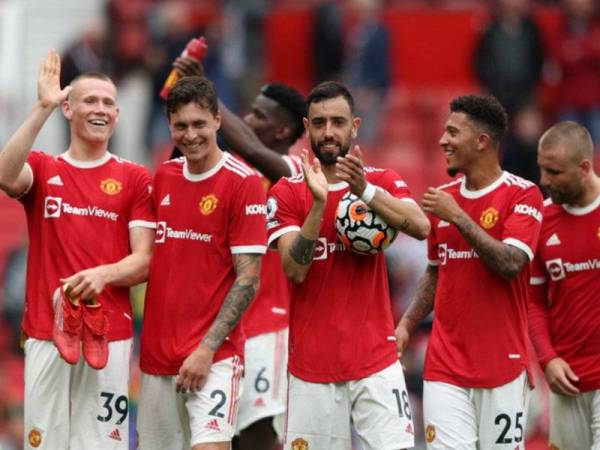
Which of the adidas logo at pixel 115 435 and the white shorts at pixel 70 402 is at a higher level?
the white shorts at pixel 70 402

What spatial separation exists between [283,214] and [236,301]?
698 mm

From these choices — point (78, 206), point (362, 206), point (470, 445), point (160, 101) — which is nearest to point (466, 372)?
point (470, 445)

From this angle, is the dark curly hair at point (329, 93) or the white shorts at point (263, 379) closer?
the dark curly hair at point (329, 93)

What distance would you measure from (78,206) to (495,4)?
39.4ft

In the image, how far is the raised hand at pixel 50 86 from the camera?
11.0 meters

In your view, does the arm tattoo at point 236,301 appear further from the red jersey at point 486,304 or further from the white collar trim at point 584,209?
the white collar trim at point 584,209

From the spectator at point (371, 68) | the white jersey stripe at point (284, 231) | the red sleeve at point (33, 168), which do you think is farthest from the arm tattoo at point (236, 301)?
the spectator at point (371, 68)

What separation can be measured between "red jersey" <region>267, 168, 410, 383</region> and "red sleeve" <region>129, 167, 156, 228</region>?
2.99 ft

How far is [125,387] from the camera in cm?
1129

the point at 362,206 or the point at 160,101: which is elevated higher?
the point at 160,101

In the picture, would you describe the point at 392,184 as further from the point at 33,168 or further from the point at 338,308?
the point at 33,168

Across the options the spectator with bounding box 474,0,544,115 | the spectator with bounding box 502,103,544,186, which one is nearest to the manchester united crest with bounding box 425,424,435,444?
the spectator with bounding box 502,103,544,186

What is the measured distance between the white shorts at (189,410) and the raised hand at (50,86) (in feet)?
6.48

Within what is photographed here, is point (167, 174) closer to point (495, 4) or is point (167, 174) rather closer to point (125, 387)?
point (125, 387)
